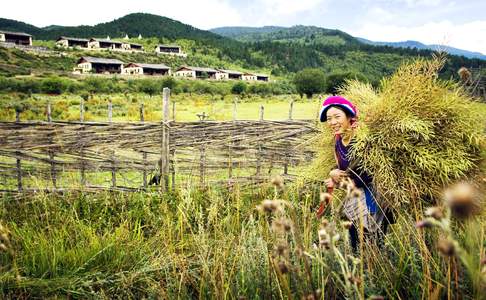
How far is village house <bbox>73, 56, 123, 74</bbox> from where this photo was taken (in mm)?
61275

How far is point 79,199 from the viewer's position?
3.53 m

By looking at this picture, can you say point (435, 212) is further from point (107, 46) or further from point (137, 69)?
point (107, 46)

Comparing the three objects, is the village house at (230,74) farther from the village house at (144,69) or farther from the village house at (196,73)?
the village house at (144,69)

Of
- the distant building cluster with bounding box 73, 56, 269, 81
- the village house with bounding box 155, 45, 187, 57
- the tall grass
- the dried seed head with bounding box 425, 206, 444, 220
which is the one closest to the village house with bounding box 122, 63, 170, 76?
the distant building cluster with bounding box 73, 56, 269, 81

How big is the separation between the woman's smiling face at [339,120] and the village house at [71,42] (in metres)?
98.2

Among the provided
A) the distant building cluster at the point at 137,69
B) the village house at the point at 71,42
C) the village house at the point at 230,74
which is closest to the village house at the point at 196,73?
the distant building cluster at the point at 137,69

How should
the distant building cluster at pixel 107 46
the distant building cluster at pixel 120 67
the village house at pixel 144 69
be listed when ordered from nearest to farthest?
the distant building cluster at pixel 120 67
the village house at pixel 144 69
the distant building cluster at pixel 107 46

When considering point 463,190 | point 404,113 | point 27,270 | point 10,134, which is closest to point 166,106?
point 10,134

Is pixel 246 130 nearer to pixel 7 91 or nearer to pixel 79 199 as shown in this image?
pixel 79 199

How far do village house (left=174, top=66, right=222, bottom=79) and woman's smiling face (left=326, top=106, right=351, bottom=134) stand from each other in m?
71.5

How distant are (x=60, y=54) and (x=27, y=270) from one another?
2952 inches

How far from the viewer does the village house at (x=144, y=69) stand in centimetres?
6831

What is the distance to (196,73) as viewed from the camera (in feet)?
243

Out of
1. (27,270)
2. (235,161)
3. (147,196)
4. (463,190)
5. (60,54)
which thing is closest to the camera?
(463,190)
